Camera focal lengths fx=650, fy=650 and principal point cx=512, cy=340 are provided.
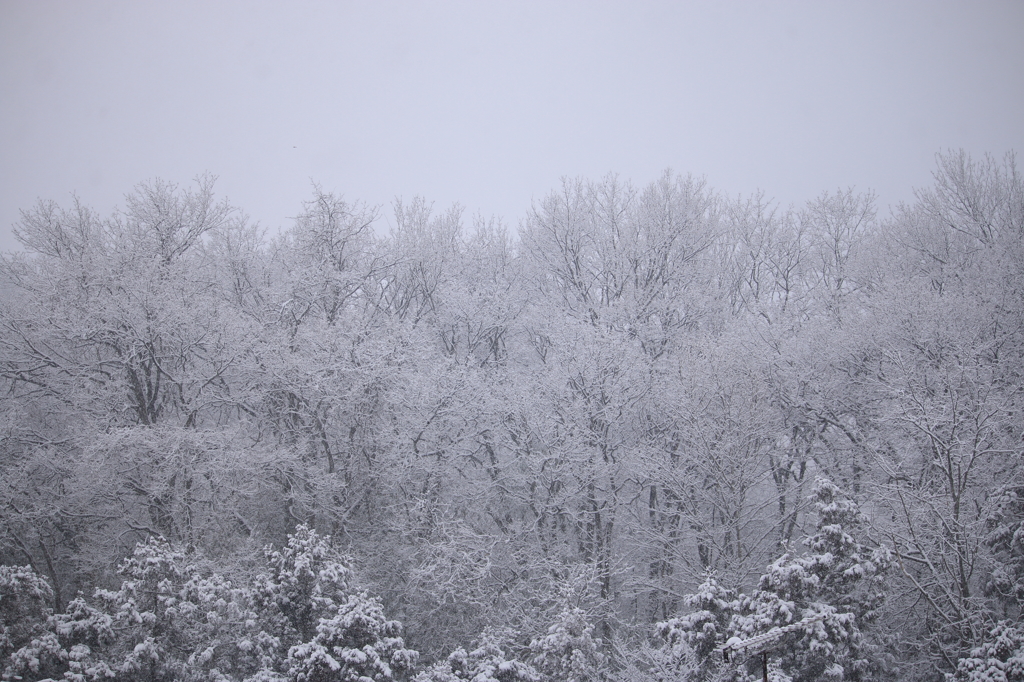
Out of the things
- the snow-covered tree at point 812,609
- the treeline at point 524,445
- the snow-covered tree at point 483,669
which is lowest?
the snow-covered tree at point 483,669

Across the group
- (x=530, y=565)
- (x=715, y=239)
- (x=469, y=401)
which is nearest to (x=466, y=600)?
(x=530, y=565)

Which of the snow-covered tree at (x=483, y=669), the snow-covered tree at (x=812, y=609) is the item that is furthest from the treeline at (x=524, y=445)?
the snow-covered tree at (x=483, y=669)

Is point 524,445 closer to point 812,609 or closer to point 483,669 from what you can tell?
point 483,669

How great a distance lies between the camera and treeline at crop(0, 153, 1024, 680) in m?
13.0

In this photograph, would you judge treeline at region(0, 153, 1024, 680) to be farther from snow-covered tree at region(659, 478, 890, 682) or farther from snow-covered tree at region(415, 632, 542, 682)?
snow-covered tree at region(415, 632, 542, 682)

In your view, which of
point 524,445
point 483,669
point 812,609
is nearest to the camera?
point 812,609

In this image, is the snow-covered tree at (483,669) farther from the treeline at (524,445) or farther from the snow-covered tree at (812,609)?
the snow-covered tree at (812,609)

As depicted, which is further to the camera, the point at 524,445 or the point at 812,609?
the point at 524,445

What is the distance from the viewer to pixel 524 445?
1808cm

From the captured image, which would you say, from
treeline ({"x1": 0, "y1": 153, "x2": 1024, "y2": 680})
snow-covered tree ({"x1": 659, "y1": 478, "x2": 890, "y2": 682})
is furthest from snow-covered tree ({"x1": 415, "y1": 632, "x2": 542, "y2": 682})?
snow-covered tree ({"x1": 659, "y1": 478, "x2": 890, "y2": 682})

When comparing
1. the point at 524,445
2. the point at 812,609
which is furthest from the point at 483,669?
the point at 524,445

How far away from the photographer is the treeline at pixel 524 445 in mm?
12961

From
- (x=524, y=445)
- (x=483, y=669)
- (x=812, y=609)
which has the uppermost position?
(x=524, y=445)

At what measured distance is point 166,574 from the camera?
1248 cm
